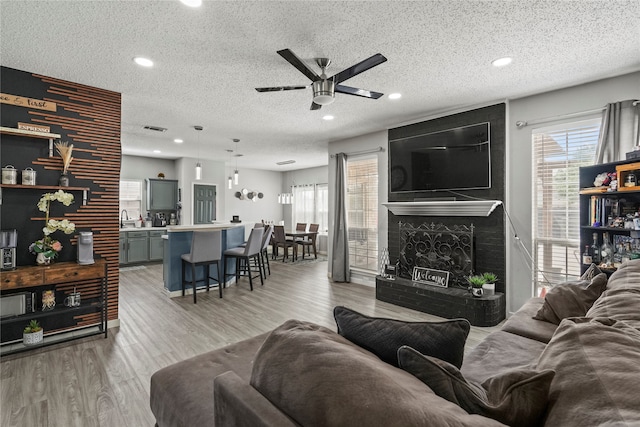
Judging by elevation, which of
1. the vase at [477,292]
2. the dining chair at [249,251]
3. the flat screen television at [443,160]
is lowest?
the vase at [477,292]

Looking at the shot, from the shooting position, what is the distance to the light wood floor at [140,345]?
2.13 m

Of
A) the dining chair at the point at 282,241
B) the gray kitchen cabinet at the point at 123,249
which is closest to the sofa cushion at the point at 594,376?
the dining chair at the point at 282,241

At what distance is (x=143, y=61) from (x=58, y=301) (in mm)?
2577

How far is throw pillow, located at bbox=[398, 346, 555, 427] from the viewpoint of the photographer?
0.85m

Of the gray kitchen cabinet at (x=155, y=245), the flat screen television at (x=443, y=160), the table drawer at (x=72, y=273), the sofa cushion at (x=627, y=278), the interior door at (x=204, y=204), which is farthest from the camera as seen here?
the interior door at (x=204, y=204)

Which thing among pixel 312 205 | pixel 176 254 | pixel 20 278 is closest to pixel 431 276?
pixel 176 254

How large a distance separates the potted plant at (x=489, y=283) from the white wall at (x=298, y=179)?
600cm

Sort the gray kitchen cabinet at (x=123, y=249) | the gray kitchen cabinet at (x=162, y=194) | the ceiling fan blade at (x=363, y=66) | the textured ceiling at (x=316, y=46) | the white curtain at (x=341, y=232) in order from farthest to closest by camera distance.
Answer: the gray kitchen cabinet at (x=162, y=194), the gray kitchen cabinet at (x=123, y=249), the white curtain at (x=341, y=232), the ceiling fan blade at (x=363, y=66), the textured ceiling at (x=316, y=46)

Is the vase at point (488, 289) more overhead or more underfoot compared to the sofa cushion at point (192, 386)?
more underfoot

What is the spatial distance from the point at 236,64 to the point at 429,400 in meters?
3.05

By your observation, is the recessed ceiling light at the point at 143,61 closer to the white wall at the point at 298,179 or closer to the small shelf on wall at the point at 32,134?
the small shelf on wall at the point at 32,134

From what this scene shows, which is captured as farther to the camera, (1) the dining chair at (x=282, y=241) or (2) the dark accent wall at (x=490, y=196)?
(1) the dining chair at (x=282, y=241)

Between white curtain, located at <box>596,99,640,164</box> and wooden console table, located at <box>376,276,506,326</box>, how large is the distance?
186cm

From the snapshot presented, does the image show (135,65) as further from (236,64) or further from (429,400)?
(429,400)
